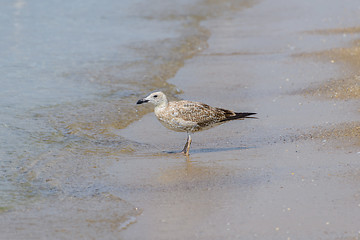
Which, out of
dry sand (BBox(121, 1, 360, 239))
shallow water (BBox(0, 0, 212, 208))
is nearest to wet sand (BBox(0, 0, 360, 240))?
dry sand (BBox(121, 1, 360, 239))

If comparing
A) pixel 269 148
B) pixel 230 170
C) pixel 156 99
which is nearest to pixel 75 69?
pixel 156 99

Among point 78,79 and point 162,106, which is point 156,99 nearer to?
point 162,106

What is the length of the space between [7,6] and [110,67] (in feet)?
30.5

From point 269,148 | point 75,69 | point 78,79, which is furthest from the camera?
point 75,69

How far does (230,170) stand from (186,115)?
128 centimetres

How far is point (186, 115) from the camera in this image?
834cm

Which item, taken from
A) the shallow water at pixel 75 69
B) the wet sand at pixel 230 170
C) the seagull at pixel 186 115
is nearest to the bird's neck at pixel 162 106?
the seagull at pixel 186 115

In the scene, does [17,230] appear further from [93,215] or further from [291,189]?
[291,189]

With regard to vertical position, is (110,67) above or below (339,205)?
below

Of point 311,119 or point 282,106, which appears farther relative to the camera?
point 282,106

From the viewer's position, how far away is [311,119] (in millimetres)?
9273

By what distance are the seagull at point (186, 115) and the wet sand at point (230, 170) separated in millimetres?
342

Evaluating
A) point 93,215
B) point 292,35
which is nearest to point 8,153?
point 93,215

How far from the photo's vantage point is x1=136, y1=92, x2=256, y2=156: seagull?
8320mm
